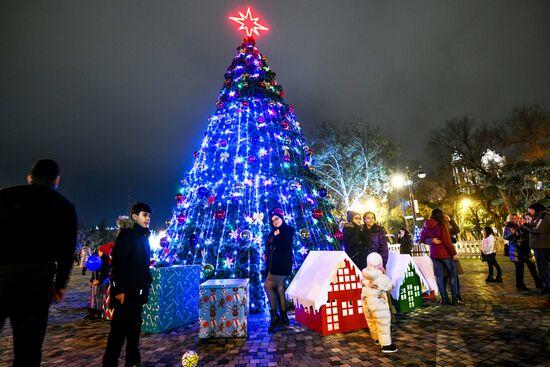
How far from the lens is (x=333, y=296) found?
417 centimetres

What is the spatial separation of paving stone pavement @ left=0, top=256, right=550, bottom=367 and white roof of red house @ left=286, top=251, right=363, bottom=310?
51 cm

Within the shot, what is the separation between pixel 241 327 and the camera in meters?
4.24

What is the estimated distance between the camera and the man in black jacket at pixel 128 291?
293 cm

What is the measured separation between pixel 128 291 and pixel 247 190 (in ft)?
14.3

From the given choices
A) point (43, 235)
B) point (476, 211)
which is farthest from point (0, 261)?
point (476, 211)

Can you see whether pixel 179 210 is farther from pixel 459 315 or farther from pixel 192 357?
pixel 459 315

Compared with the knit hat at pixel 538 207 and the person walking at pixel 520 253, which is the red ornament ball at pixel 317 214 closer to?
the knit hat at pixel 538 207

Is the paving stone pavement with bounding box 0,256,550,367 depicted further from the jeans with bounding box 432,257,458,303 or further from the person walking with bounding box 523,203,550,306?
the person walking with bounding box 523,203,550,306

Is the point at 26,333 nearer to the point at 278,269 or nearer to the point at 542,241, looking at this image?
the point at 278,269

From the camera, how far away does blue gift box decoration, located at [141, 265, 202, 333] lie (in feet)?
15.3

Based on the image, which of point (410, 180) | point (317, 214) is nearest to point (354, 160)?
point (410, 180)

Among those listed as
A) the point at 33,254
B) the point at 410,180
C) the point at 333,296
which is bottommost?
the point at 333,296

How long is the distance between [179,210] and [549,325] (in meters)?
7.82

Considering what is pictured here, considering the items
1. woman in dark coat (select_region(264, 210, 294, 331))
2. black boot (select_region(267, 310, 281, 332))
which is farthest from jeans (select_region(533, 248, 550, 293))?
Answer: black boot (select_region(267, 310, 281, 332))
